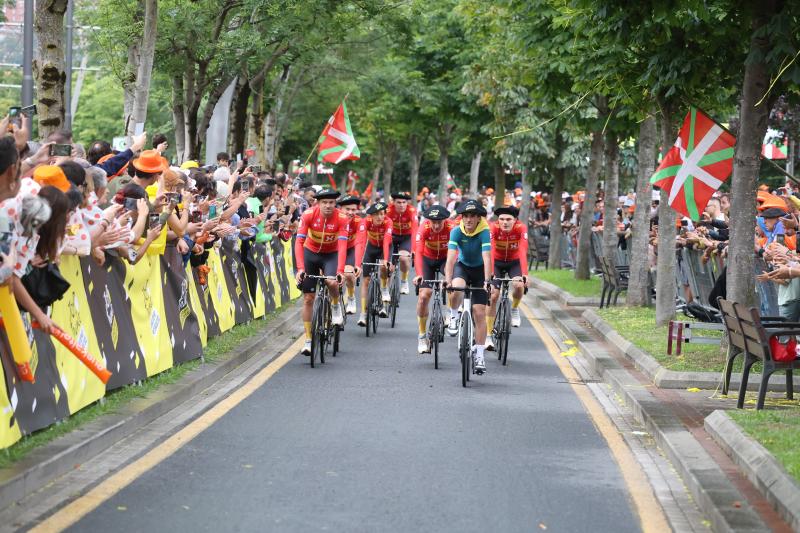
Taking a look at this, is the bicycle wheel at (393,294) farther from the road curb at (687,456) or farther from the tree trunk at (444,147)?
the tree trunk at (444,147)

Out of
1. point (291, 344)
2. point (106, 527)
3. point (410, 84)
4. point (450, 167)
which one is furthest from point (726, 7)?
point (450, 167)

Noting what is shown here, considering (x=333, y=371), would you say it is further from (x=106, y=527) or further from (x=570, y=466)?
(x=106, y=527)

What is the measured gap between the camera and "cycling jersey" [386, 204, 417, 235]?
74.3 ft

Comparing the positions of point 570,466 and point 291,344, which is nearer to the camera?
point 570,466

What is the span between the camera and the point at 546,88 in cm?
2228

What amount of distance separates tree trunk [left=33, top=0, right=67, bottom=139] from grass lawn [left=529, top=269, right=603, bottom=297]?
42.8ft

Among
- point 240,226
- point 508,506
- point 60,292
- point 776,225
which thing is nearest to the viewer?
point 508,506

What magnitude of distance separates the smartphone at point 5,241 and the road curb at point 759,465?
177 inches

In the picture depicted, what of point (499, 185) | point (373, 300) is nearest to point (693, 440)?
point (373, 300)

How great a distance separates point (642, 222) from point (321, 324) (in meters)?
8.06

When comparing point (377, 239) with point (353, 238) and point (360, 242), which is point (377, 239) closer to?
point (353, 238)

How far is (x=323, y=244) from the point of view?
16938 mm

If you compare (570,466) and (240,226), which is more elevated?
(240,226)

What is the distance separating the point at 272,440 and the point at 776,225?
8.19m
